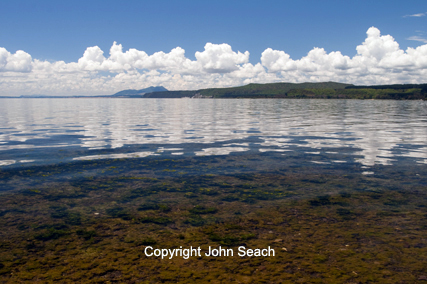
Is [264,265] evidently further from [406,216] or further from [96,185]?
[96,185]

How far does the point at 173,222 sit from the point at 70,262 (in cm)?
A: 315

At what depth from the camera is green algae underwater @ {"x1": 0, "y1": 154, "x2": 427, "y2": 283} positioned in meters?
6.61

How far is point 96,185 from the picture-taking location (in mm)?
13195

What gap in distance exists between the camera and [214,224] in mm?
9125

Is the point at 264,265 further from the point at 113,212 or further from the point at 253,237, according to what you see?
the point at 113,212

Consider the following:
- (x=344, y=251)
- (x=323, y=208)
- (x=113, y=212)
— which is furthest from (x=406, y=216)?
(x=113, y=212)

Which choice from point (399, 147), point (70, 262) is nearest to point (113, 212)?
point (70, 262)

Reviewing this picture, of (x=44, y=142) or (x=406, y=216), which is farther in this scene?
(x=44, y=142)

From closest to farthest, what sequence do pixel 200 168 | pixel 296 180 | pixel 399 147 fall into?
pixel 296 180
pixel 200 168
pixel 399 147

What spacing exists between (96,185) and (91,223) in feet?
13.9

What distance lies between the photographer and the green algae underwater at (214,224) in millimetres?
6609

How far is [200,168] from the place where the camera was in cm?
1648

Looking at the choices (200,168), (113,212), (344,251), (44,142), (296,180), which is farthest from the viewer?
(44,142)

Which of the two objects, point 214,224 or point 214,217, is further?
point 214,217
